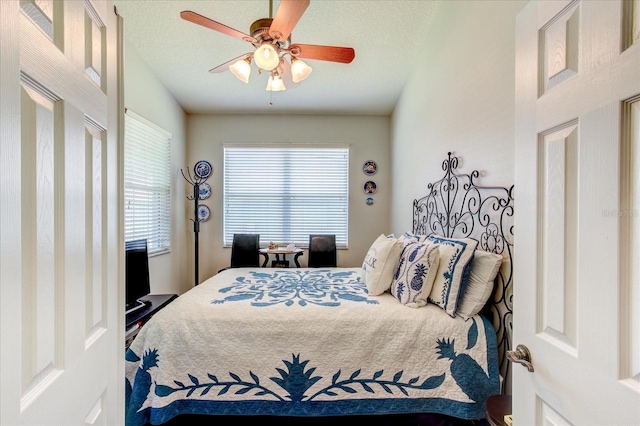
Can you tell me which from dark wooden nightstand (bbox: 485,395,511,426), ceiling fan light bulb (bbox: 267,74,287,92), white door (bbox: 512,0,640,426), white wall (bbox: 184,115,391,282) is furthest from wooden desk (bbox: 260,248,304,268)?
white door (bbox: 512,0,640,426)

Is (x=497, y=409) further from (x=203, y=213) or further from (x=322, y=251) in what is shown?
(x=203, y=213)

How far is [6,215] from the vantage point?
42 centimetres

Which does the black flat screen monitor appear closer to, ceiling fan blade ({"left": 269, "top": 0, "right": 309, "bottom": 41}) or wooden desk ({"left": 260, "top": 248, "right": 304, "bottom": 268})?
wooden desk ({"left": 260, "top": 248, "right": 304, "bottom": 268})

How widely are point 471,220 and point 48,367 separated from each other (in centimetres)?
202

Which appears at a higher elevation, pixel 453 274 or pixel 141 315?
pixel 453 274

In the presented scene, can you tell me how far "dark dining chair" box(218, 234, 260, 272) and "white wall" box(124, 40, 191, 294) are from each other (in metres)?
0.61

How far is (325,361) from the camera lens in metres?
1.49

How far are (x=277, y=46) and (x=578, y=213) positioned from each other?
71.9 inches

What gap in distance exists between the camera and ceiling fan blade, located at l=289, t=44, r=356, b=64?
1834 mm

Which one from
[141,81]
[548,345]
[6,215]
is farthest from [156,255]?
[548,345]

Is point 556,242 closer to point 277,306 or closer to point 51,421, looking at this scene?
point 51,421

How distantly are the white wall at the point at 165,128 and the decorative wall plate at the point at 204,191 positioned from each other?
264mm

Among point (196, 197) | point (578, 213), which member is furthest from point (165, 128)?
point (578, 213)

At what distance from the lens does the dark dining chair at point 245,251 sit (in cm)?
371
